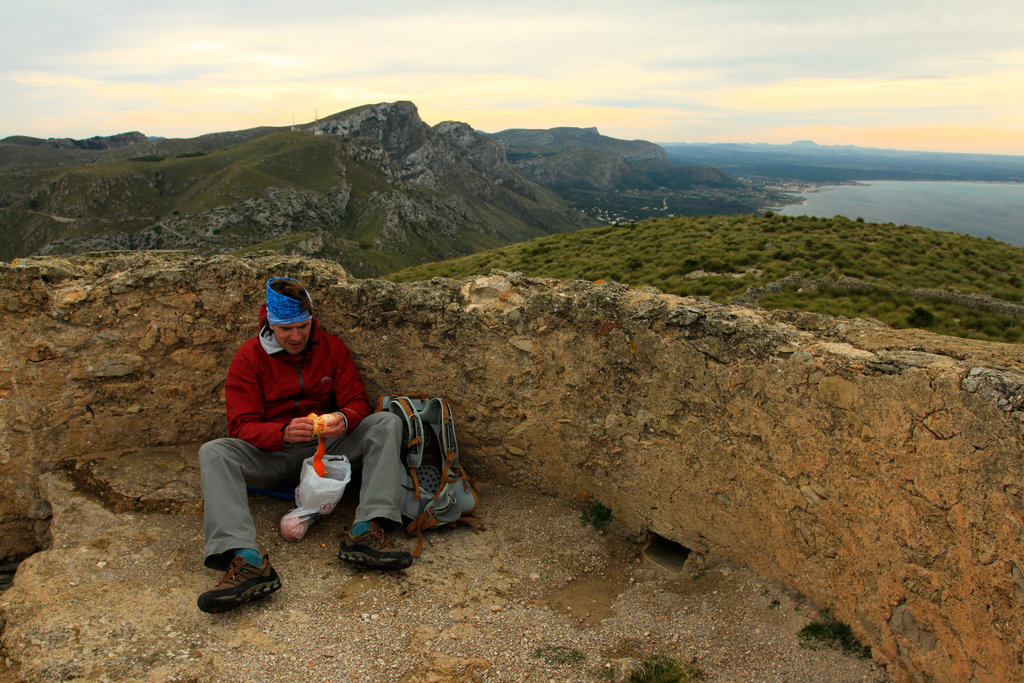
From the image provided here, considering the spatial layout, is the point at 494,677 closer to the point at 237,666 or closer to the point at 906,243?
the point at 237,666

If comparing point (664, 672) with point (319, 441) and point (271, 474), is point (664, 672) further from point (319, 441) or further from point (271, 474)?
point (271, 474)

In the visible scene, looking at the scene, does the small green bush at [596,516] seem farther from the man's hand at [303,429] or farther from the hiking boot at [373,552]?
the man's hand at [303,429]

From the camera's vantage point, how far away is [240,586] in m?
4.33

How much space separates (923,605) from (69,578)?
7.04 meters

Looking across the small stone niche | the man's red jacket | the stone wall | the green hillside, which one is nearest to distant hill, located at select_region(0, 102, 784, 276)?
the green hillside

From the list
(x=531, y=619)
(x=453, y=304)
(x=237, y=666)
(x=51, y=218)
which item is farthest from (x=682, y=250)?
(x=51, y=218)

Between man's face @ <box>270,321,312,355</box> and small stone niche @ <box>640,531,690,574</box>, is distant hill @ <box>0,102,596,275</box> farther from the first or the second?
small stone niche @ <box>640,531,690,574</box>

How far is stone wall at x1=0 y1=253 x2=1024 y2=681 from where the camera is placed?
401cm

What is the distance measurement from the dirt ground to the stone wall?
58 centimetres

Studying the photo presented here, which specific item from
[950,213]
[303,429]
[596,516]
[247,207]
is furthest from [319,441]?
[950,213]

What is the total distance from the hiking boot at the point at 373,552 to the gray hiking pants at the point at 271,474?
0.18 m

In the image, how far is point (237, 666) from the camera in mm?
3764

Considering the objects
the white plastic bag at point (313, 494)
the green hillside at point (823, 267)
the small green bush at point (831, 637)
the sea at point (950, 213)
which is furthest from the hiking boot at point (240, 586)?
the sea at point (950, 213)

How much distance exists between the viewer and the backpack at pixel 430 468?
5.61m
